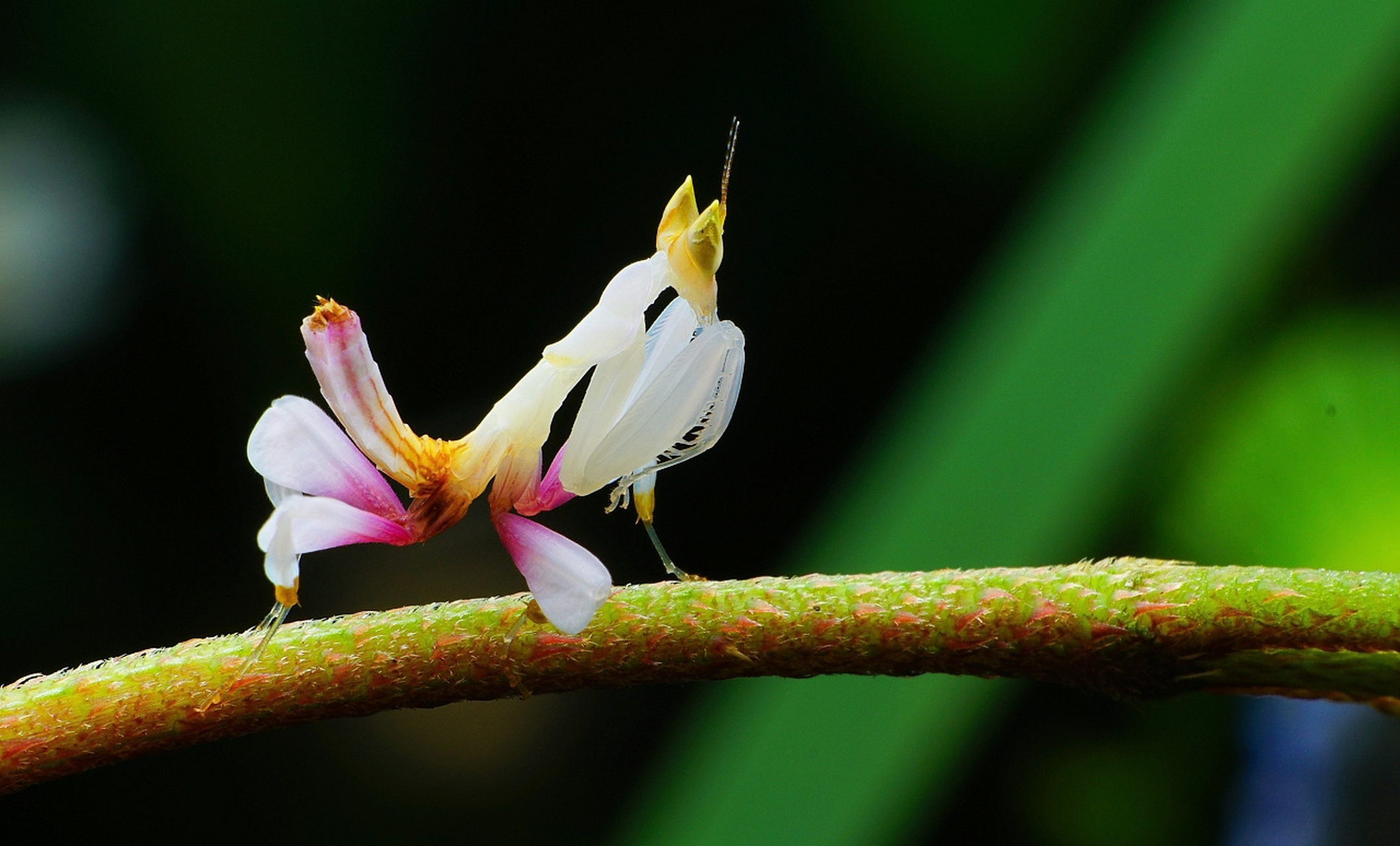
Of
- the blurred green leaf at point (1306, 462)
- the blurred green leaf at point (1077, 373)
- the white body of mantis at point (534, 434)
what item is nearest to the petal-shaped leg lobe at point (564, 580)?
the white body of mantis at point (534, 434)

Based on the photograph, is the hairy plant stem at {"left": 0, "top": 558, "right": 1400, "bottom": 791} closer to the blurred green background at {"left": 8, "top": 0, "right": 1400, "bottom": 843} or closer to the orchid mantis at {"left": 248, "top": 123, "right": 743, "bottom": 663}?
the orchid mantis at {"left": 248, "top": 123, "right": 743, "bottom": 663}

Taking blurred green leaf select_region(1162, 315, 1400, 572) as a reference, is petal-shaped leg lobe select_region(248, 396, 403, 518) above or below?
below

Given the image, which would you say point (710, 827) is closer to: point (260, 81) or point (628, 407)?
point (628, 407)

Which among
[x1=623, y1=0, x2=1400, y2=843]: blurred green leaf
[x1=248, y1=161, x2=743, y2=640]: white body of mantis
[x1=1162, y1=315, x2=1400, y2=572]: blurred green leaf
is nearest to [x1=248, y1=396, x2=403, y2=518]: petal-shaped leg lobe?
[x1=248, y1=161, x2=743, y2=640]: white body of mantis

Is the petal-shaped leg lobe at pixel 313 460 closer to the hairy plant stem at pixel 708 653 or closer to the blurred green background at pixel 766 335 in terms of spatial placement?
the hairy plant stem at pixel 708 653

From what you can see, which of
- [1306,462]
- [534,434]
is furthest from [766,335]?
[534,434]
